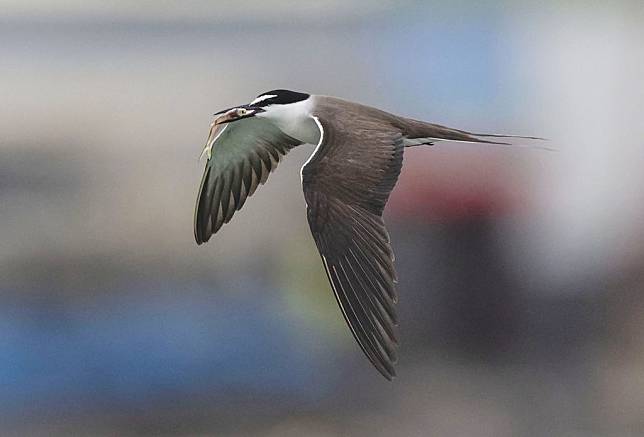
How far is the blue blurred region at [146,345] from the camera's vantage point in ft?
19.8

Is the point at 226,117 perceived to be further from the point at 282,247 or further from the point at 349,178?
the point at 282,247

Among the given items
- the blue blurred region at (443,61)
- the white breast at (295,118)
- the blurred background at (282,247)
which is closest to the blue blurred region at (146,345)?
the blurred background at (282,247)

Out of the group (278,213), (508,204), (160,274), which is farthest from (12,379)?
(508,204)

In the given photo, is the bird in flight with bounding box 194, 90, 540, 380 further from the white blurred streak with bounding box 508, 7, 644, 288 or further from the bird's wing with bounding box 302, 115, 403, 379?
the white blurred streak with bounding box 508, 7, 644, 288

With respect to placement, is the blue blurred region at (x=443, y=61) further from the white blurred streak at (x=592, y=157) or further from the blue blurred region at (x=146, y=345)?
the blue blurred region at (x=146, y=345)

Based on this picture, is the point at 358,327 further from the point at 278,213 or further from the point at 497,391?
the point at 497,391

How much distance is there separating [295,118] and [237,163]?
0.38ft

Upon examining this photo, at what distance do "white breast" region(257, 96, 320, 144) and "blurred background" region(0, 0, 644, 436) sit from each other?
4.16m

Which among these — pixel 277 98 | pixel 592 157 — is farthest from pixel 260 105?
pixel 592 157

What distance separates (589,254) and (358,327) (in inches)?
231

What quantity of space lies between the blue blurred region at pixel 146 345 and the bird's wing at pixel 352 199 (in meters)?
5.00

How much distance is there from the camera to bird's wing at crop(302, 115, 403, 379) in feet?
3.16

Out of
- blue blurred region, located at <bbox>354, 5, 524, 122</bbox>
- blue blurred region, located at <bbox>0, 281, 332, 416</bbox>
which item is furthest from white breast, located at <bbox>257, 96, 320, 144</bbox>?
blue blurred region, located at <bbox>0, 281, 332, 416</bbox>

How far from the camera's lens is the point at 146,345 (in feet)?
21.5
